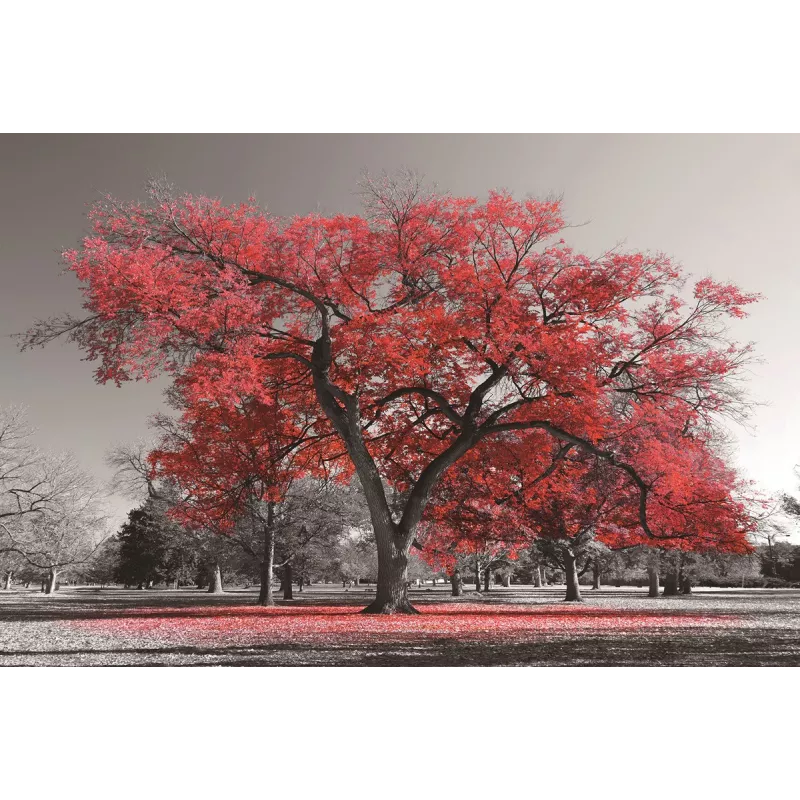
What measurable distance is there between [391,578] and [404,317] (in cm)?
452

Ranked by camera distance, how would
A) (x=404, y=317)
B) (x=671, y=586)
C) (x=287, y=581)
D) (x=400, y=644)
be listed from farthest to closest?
1. (x=671, y=586)
2. (x=287, y=581)
3. (x=404, y=317)
4. (x=400, y=644)

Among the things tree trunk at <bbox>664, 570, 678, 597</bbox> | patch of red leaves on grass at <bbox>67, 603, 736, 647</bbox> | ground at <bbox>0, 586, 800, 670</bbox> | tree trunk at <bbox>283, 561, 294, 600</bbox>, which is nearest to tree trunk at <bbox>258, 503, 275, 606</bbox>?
tree trunk at <bbox>283, 561, 294, 600</bbox>

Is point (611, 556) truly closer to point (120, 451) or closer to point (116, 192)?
point (120, 451)

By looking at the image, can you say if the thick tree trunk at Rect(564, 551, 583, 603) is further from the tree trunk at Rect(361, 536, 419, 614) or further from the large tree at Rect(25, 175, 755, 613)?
the tree trunk at Rect(361, 536, 419, 614)

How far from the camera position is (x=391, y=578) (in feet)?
36.4

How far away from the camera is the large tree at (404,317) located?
9.97m

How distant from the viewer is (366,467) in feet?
37.3

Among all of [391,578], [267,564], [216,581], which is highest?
[267,564]

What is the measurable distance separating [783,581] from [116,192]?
26.8m

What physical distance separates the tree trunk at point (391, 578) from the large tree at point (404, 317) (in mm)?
34

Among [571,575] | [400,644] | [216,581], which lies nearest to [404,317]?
[400,644]

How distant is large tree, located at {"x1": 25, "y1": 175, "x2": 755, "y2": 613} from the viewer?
32.7 feet

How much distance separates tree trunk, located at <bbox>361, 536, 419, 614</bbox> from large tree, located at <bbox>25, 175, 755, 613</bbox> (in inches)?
1.3

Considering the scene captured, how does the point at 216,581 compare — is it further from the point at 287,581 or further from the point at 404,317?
the point at 404,317
